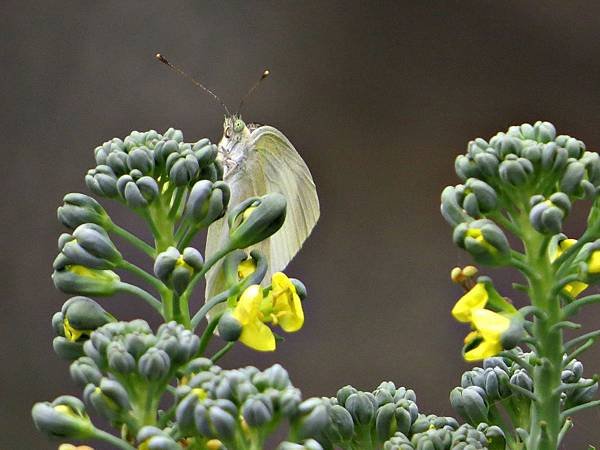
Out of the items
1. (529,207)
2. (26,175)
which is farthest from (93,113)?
(529,207)

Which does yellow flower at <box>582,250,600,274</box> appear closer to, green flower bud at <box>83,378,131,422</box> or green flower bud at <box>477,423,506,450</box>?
green flower bud at <box>477,423,506,450</box>

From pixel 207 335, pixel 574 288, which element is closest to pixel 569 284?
pixel 574 288

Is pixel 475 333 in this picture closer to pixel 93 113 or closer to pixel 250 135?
pixel 250 135

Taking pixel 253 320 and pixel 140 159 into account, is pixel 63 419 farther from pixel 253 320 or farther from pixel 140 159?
pixel 140 159

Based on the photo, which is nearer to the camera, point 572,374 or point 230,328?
point 230,328

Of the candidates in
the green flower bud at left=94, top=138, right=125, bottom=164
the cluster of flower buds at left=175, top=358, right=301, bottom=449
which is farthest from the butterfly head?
the cluster of flower buds at left=175, top=358, right=301, bottom=449

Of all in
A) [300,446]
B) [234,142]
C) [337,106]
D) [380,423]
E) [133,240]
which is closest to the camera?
[300,446]

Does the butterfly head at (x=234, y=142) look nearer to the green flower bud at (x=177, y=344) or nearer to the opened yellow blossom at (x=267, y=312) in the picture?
the opened yellow blossom at (x=267, y=312)

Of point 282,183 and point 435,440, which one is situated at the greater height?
point 282,183
